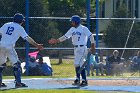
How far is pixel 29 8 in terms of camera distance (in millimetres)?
20891

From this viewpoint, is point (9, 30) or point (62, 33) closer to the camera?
point (9, 30)

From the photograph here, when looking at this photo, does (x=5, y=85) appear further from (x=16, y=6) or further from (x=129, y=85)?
(x=16, y=6)

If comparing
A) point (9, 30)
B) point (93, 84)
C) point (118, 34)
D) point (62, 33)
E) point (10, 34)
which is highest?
point (9, 30)

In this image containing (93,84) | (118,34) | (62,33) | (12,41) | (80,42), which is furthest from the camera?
(118,34)

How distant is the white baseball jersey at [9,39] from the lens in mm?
14102

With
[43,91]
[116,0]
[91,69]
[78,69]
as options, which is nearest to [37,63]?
[91,69]

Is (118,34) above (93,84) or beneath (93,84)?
above

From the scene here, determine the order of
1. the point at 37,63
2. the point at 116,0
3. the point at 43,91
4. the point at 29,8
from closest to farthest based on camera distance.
Answer: the point at 43,91, the point at 37,63, the point at 29,8, the point at 116,0

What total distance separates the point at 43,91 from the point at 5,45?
175cm

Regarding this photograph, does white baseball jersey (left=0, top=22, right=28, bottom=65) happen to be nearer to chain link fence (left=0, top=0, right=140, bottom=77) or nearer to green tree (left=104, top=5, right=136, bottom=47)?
chain link fence (left=0, top=0, right=140, bottom=77)

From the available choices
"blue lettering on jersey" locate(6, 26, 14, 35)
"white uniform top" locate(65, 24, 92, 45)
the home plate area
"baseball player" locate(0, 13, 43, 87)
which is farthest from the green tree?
"blue lettering on jersey" locate(6, 26, 14, 35)

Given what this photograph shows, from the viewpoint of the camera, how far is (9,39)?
557 inches

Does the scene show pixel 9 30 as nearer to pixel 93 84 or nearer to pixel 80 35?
pixel 80 35

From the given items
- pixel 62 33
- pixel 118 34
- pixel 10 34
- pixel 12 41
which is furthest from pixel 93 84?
pixel 118 34
